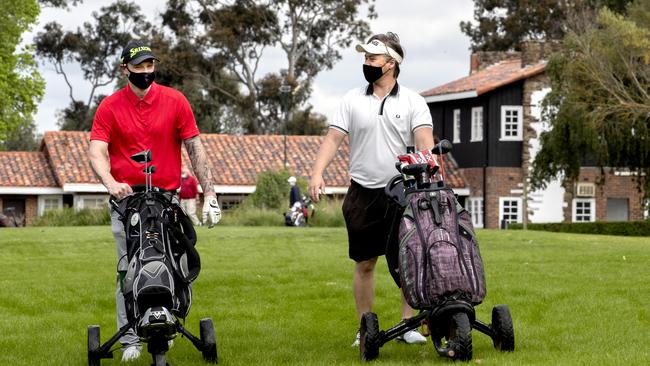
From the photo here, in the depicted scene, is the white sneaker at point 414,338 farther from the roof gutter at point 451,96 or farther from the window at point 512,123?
the window at point 512,123

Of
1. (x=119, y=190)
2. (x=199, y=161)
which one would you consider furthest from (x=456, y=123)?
(x=119, y=190)

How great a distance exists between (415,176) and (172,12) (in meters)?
51.5

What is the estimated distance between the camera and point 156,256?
7.36 metres

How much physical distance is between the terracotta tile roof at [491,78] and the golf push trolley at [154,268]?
42.8 metres

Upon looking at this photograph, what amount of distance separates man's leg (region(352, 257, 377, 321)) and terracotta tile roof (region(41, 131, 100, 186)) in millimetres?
41541

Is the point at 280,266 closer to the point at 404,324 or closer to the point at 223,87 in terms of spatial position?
the point at 404,324

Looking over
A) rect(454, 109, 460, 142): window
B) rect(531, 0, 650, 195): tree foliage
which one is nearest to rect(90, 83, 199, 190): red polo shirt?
rect(531, 0, 650, 195): tree foliage

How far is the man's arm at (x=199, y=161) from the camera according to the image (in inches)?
328

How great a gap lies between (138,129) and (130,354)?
1450mm

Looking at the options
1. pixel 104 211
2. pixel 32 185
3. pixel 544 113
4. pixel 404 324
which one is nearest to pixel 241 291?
pixel 404 324

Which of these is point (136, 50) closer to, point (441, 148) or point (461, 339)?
point (441, 148)

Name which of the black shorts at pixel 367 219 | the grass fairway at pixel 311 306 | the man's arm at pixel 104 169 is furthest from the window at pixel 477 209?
the man's arm at pixel 104 169

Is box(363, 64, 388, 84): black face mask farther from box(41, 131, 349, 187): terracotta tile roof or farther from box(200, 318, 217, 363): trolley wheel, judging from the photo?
box(41, 131, 349, 187): terracotta tile roof

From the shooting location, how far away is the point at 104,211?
4175 centimetres
